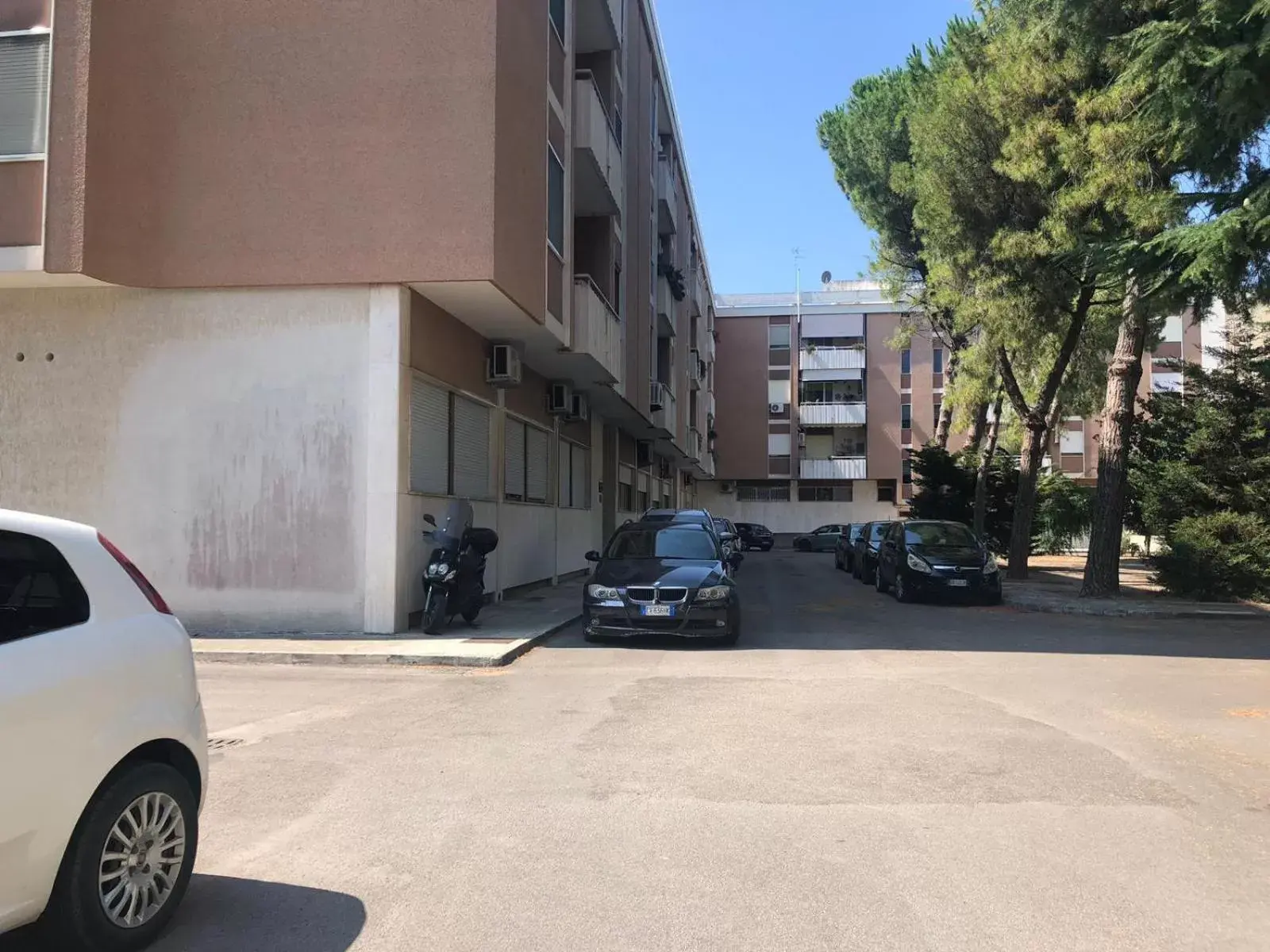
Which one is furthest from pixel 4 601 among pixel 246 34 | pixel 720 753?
pixel 246 34

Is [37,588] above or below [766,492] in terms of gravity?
below

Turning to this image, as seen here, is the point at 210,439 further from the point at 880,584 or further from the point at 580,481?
the point at 880,584

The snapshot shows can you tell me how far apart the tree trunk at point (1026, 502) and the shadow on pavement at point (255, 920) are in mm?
21287

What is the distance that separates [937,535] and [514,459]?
27.8 feet

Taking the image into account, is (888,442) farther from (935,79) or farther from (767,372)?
(935,79)

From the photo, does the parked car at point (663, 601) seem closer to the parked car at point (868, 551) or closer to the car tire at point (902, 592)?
the car tire at point (902, 592)

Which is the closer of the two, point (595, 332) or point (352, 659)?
point (352, 659)

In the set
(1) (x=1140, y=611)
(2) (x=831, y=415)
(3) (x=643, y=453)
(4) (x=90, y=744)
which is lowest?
(1) (x=1140, y=611)

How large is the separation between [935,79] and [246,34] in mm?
15617

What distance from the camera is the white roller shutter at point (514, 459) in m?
17.2

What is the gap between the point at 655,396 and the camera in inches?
1035

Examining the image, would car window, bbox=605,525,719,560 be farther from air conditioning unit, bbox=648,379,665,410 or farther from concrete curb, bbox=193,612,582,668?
air conditioning unit, bbox=648,379,665,410

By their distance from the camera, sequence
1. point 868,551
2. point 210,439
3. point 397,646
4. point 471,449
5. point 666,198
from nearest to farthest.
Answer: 1. point 397,646
2. point 210,439
3. point 471,449
4. point 868,551
5. point 666,198

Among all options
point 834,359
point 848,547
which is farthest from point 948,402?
point 834,359
